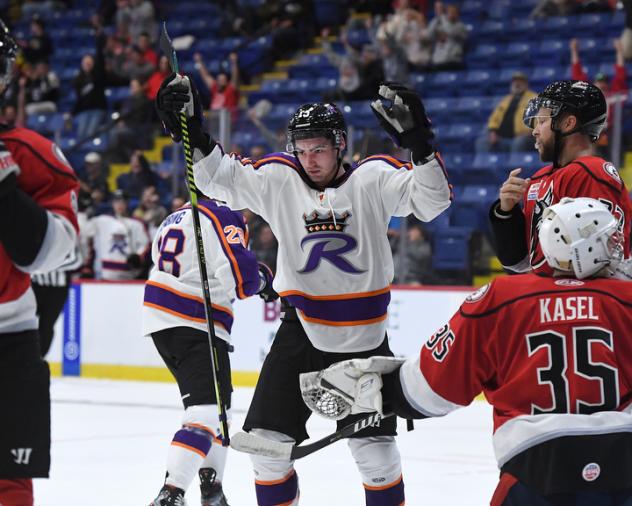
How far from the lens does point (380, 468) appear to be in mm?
3383

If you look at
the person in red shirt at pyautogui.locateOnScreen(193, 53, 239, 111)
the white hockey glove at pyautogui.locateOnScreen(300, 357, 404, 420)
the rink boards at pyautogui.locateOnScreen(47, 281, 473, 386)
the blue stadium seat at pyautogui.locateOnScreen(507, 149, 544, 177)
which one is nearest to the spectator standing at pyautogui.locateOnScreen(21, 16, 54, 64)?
the person in red shirt at pyautogui.locateOnScreen(193, 53, 239, 111)

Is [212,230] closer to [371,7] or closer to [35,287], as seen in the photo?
[35,287]

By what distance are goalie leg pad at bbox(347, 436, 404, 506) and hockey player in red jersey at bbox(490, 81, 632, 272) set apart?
2.12 feet

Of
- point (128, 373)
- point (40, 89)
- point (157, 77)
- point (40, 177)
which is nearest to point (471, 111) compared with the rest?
point (157, 77)

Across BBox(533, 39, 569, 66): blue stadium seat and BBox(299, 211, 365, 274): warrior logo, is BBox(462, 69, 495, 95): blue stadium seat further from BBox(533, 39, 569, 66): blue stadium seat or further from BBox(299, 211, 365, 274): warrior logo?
BBox(299, 211, 365, 274): warrior logo

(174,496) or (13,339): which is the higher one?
(13,339)

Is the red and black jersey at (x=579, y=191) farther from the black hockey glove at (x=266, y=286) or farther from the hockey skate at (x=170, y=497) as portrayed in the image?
the hockey skate at (x=170, y=497)

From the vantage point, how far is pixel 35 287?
6.74 m

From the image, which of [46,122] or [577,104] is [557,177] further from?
[46,122]

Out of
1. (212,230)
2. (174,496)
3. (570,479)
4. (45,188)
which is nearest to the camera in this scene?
(570,479)

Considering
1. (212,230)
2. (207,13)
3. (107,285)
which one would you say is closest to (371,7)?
(207,13)

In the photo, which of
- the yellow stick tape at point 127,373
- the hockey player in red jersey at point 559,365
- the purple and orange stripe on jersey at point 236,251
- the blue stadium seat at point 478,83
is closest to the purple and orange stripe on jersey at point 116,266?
the yellow stick tape at point 127,373

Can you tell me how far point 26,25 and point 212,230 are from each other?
11.8 metres

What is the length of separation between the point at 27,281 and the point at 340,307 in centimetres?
114
